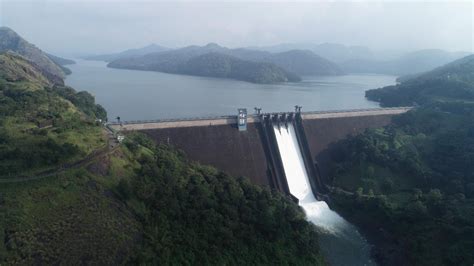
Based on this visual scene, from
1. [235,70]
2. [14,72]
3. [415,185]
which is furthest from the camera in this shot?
[235,70]

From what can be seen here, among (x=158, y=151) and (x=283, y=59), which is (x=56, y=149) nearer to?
(x=158, y=151)

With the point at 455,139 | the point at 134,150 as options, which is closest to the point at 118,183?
the point at 134,150

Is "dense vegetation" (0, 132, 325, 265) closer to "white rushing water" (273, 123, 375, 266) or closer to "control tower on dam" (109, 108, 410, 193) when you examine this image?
"white rushing water" (273, 123, 375, 266)

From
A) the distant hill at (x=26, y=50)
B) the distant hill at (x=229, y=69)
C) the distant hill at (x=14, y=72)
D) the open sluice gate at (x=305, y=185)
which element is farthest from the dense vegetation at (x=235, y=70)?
the open sluice gate at (x=305, y=185)

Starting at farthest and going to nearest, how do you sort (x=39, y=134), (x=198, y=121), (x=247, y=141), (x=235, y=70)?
(x=235, y=70)
(x=247, y=141)
(x=198, y=121)
(x=39, y=134)

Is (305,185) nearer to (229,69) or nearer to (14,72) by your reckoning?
(14,72)

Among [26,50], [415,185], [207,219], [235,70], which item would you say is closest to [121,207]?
[207,219]
